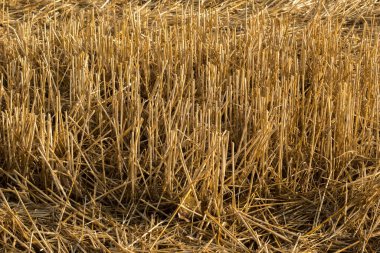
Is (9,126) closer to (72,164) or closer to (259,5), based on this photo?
(72,164)

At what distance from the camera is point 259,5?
456cm

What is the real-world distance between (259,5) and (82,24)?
1.15m

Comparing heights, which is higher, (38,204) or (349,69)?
(349,69)

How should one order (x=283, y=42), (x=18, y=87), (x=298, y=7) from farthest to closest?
1. (x=298, y=7)
2. (x=283, y=42)
3. (x=18, y=87)

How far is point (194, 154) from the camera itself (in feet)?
9.06

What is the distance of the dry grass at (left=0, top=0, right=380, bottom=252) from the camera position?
2518 millimetres

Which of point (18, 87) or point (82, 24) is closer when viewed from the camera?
point (18, 87)

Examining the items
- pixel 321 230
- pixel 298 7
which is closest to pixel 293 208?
pixel 321 230

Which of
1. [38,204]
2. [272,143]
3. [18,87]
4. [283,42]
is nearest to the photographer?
[38,204]

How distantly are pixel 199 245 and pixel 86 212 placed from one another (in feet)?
1.27

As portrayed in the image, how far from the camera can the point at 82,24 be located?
3.89 m

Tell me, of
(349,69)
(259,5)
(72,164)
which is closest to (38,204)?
A: (72,164)

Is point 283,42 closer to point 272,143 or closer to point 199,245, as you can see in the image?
point 272,143

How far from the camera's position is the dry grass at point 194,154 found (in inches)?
99.1
